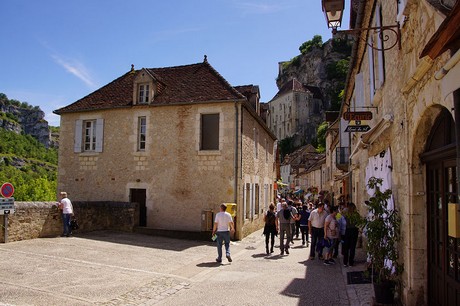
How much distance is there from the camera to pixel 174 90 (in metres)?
15.7

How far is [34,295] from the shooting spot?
5.89 m

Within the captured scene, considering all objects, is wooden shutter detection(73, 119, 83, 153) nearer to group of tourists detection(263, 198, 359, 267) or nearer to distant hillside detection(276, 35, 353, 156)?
group of tourists detection(263, 198, 359, 267)

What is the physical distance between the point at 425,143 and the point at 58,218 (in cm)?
1115

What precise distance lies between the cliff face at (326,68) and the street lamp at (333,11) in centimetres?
7464

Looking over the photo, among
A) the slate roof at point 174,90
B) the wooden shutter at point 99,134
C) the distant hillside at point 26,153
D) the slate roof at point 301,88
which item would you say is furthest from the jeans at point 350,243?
the slate roof at point 301,88

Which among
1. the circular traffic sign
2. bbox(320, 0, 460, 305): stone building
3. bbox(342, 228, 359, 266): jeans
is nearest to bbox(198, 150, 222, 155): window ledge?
bbox(342, 228, 359, 266): jeans

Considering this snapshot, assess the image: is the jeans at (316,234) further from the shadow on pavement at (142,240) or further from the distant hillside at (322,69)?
the distant hillside at (322,69)

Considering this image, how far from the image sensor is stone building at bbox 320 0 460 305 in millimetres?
3303

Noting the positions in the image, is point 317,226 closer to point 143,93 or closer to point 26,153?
point 143,93

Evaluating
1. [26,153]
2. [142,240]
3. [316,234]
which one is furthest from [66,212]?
[26,153]

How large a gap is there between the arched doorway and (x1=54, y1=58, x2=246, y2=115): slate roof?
9.83m

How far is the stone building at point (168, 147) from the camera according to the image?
14266mm

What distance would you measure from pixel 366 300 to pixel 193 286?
308cm

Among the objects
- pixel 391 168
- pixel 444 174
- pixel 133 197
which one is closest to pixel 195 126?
pixel 133 197
